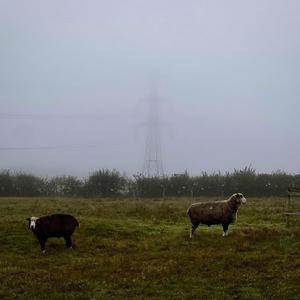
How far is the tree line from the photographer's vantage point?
2527 inches

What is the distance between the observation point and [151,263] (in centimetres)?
1695

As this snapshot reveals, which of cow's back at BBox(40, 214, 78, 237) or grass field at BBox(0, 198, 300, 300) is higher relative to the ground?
cow's back at BBox(40, 214, 78, 237)

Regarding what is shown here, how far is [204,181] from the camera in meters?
65.9

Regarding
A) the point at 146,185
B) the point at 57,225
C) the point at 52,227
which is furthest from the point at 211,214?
the point at 146,185

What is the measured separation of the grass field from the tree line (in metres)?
37.1

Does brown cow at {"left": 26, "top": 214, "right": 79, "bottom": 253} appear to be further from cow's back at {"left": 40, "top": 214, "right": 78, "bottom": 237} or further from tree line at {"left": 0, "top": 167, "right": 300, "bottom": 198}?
tree line at {"left": 0, "top": 167, "right": 300, "bottom": 198}

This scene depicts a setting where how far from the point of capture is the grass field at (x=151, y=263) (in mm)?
13344

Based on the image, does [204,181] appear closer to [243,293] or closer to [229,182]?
[229,182]

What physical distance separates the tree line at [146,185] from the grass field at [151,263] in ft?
122

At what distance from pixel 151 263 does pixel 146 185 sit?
47.8m

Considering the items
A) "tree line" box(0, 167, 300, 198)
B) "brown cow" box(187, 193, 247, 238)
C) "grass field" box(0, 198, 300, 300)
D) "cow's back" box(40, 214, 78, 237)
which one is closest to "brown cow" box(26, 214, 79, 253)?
"cow's back" box(40, 214, 78, 237)

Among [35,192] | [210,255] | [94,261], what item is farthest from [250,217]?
[35,192]

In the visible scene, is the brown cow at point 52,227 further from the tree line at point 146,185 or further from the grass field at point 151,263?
the tree line at point 146,185

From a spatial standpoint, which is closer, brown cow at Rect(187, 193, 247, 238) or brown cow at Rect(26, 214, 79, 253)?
brown cow at Rect(26, 214, 79, 253)
